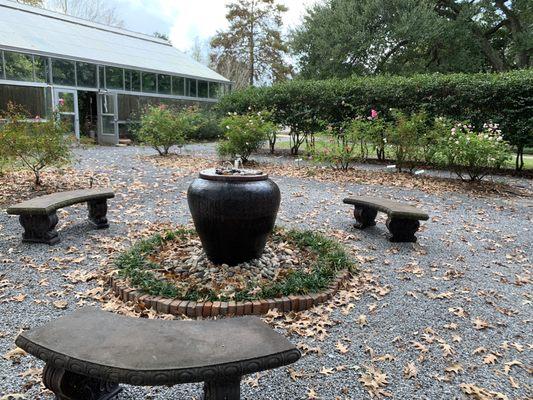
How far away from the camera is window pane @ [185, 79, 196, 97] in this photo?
73.3ft

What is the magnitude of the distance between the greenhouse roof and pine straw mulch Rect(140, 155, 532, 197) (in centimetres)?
735

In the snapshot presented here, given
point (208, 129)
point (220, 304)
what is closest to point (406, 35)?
point (208, 129)

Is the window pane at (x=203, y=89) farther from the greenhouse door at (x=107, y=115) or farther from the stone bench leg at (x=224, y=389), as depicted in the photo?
the stone bench leg at (x=224, y=389)

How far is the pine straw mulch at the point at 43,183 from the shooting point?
753 centimetres

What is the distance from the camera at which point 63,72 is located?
16438 millimetres

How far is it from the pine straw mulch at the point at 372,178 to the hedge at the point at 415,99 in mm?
2227

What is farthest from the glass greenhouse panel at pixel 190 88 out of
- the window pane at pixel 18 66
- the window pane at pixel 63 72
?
the window pane at pixel 18 66

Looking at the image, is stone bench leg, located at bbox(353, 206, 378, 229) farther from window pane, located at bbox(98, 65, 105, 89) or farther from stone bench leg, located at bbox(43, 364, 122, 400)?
window pane, located at bbox(98, 65, 105, 89)

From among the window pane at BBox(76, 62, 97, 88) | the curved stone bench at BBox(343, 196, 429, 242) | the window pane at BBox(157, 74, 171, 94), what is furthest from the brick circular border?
the window pane at BBox(157, 74, 171, 94)

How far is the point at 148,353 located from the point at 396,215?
13.1 ft

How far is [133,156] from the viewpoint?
13609mm

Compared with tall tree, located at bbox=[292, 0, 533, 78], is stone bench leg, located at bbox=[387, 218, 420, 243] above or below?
below

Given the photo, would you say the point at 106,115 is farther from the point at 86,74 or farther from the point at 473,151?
the point at 473,151

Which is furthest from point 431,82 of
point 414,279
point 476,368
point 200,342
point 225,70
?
point 225,70
